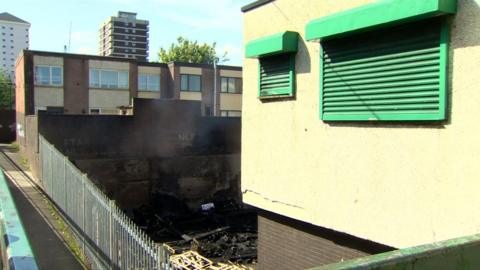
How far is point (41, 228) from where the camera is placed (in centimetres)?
945

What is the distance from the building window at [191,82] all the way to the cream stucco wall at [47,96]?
11.4 meters

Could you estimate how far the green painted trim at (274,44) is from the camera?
683 cm

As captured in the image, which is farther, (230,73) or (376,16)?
(230,73)

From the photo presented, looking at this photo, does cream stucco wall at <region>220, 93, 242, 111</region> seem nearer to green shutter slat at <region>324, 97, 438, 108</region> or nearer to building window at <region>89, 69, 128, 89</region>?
building window at <region>89, 69, 128, 89</region>

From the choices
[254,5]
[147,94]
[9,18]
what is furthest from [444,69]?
[9,18]

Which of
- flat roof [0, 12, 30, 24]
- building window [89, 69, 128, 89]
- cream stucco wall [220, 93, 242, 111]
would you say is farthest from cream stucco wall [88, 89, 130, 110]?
flat roof [0, 12, 30, 24]

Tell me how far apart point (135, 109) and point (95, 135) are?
1964 millimetres

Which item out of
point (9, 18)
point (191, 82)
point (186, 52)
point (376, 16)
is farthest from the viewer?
point (9, 18)

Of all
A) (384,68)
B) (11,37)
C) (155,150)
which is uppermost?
(11,37)

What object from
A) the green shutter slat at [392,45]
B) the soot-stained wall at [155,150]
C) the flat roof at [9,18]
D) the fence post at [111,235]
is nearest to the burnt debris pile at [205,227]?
the soot-stained wall at [155,150]

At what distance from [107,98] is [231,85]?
43.3 feet

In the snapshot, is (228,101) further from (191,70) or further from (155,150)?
(155,150)

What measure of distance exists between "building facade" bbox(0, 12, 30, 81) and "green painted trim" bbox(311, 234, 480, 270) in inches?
6041

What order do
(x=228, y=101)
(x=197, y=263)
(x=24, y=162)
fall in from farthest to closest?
(x=228, y=101)
(x=24, y=162)
(x=197, y=263)
